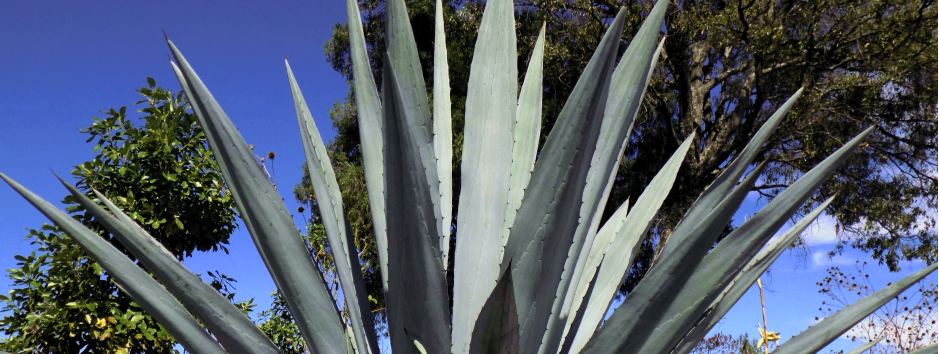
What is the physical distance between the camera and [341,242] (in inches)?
47.8


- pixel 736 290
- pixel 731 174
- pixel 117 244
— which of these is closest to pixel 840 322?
pixel 736 290

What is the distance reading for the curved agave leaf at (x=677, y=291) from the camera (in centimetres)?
96

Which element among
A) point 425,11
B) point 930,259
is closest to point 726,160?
point 930,259

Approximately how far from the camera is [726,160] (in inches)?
317

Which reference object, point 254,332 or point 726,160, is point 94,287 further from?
point 726,160

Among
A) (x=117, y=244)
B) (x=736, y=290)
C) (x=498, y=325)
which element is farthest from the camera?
(x=117, y=244)

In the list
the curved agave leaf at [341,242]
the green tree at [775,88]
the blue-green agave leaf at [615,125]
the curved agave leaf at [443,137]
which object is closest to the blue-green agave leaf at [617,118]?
the blue-green agave leaf at [615,125]

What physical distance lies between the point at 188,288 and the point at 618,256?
0.85m

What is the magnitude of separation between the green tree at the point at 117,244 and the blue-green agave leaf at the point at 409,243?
8.06 ft

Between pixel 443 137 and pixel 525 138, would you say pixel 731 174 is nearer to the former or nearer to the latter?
pixel 525 138

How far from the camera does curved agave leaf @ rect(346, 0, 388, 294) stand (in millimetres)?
1201

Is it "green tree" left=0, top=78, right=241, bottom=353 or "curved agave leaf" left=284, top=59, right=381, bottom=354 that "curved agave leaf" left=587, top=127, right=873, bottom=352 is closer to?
"curved agave leaf" left=284, top=59, right=381, bottom=354

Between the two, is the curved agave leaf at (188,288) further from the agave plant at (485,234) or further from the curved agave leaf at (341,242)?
the curved agave leaf at (341,242)

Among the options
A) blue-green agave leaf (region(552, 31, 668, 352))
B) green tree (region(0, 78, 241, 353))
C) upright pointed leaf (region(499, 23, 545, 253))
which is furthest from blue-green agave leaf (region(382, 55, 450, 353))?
green tree (region(0, 78, 241, 353))
